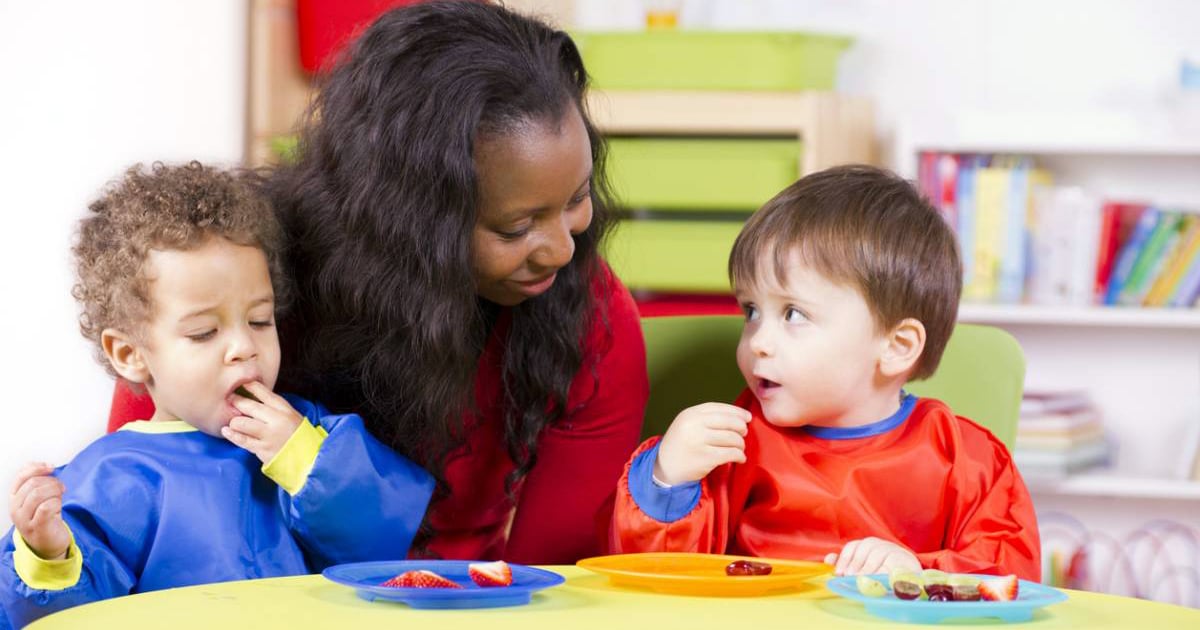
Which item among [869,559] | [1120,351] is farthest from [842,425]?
[1120,351]

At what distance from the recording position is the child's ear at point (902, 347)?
1.43 meters

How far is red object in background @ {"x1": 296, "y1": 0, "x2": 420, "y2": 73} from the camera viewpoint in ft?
10.00

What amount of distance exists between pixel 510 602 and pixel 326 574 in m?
0.13

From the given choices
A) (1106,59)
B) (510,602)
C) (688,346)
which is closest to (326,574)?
(510,602)

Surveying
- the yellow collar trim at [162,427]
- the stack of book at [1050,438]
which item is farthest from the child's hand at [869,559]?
the stack of book at [1050,438]

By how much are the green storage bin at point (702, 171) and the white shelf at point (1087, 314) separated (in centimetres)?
50

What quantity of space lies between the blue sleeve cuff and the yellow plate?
0.50 feet

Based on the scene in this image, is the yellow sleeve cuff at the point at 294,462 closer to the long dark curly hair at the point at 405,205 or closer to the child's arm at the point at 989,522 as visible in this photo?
the long dark curly hair at the point at 405,205

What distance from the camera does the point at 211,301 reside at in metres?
1.28

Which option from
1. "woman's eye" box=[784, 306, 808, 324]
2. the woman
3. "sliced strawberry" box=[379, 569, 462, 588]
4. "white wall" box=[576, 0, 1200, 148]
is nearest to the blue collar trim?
"woman's eye" box=[784, 306, 808, 324]

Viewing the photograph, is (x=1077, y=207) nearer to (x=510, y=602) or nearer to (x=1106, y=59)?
(x=1106, y=59)

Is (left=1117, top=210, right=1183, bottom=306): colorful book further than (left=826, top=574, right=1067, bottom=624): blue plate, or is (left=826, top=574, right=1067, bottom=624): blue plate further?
(left=1117, top=210, right=1183, bottom=306): colorful book

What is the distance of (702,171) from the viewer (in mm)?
3215

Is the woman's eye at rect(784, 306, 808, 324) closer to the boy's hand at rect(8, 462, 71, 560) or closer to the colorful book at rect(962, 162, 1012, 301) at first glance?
the boy's hand at rect(8, 462, 71, 560)
